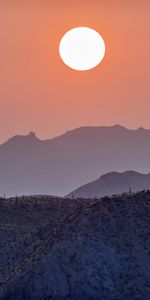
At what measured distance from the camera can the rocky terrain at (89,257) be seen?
33.6m

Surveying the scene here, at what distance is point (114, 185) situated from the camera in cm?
14862

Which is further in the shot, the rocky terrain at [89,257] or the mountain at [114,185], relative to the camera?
the mountain at [114,185]

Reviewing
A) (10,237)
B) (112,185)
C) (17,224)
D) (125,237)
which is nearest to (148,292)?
(125,237)

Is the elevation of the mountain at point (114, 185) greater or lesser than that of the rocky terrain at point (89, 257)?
greater

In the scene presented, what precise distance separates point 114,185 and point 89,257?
114m

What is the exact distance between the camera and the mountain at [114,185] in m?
147

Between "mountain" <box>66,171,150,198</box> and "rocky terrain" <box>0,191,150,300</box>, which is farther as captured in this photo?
"mountain" <box>66,171,150,198</box>

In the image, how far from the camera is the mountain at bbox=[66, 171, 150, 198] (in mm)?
146750

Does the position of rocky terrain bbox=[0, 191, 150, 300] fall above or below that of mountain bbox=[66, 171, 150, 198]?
below

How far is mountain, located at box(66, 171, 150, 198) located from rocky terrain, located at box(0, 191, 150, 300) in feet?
342

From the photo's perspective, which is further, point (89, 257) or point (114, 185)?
point (114, 185)

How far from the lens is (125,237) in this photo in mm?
36844

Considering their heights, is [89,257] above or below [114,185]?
below

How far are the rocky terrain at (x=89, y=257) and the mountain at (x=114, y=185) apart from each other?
10423 centimetres
